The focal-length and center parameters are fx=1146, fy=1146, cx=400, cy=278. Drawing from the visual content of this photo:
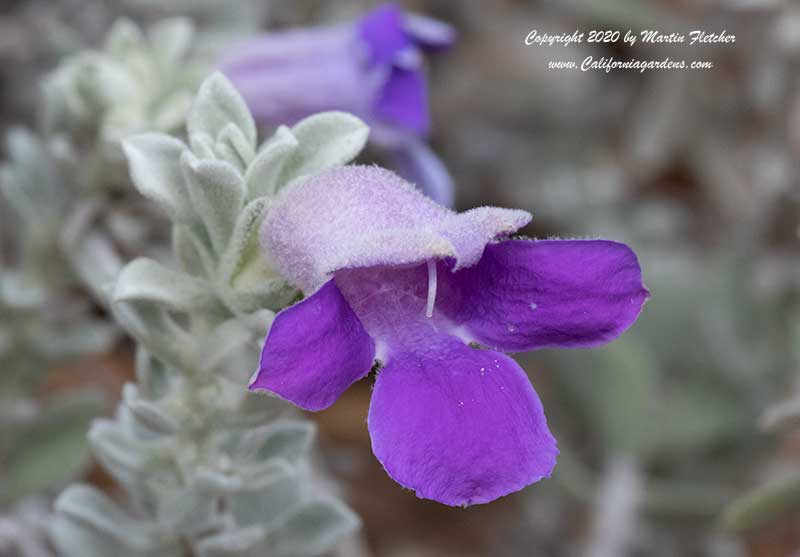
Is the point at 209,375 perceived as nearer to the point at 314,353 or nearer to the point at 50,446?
the point at 314,353

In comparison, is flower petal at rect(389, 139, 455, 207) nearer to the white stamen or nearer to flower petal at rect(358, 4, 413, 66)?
flower petal at rect(358, 4, 413, 66)

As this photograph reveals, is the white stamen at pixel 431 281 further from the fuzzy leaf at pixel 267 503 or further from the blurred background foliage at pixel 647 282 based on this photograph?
the blurred background foliage at pixel 647 282

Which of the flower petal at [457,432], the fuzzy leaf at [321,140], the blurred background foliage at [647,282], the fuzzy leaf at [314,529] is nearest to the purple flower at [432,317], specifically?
the flower petal at [457,432]

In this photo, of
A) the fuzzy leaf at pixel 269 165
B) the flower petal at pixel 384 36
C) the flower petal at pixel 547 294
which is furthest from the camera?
the flower petal at pixel 384 36

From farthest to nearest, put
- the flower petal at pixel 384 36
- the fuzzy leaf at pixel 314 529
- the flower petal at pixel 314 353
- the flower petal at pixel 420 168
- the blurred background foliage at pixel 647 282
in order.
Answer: the blurred background foliage at pixel 647 282 < the flower petal at pixel 420 168 < the flower petal at pixel 384 36 < the fuzzy leaf at pixel 314 529 < the flower petal at pixel 314 353

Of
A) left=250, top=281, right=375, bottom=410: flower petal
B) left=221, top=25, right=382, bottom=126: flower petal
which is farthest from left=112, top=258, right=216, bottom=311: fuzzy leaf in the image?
left=221, top=25, right=382, bottom=126: flower petal

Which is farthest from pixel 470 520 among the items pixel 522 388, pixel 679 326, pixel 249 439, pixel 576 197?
pixel 522 388
